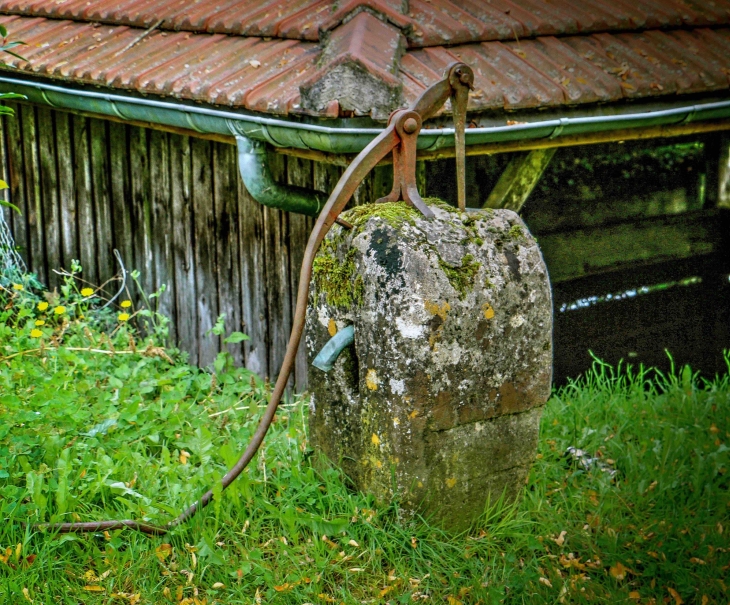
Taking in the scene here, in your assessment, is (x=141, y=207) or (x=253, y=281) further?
(x=141, y=207)

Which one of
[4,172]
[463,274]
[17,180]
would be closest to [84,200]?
[17,180]

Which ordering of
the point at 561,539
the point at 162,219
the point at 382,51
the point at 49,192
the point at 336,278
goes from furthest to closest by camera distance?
the point at 49,192 < the point at 162,219 < the point at 382,51 < the point at 561,539 < the point at 336,278

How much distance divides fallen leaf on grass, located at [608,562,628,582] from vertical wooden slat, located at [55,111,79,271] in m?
4.13

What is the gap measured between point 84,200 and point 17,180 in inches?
24.6

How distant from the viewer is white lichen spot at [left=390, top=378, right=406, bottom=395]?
2922 millimetres

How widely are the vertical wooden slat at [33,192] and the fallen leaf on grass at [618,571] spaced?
4376 mm

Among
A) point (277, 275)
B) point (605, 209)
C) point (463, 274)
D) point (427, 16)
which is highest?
point (427, 16)

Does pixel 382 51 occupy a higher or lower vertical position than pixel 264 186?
higher

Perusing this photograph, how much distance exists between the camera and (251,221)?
496cm

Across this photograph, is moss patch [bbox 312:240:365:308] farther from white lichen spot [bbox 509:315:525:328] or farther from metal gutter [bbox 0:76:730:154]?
metal gutter [bbox 0:76:730:154]

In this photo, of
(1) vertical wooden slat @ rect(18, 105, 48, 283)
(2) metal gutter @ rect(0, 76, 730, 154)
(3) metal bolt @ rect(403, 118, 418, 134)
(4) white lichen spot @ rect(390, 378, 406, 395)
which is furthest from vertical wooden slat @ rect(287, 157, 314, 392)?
(1) vertical wooden slat @ rect(18, 105, 48, 283)

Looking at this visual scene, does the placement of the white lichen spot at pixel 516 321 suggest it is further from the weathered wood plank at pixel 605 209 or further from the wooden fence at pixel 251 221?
the weathered wood plank at pixel 605 209

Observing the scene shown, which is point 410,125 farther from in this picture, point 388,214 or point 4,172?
point 4,172

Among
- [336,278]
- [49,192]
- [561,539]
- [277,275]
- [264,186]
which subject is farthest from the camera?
[49,192]
